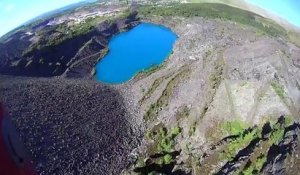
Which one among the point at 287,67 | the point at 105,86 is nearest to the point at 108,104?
the point at 105,86

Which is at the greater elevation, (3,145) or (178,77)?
(3,145)

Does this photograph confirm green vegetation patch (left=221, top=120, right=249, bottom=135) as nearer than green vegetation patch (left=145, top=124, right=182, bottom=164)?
No

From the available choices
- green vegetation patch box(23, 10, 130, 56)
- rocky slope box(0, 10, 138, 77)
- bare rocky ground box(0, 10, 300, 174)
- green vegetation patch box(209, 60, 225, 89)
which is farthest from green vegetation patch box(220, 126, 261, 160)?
green vegetation patch box(23, 10, 130, 56)

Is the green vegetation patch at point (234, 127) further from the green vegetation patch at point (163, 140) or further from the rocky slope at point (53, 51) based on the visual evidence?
the rocky slope at point (53, 51)

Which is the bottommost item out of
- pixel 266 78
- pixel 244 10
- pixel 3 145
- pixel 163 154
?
pixel 163 154

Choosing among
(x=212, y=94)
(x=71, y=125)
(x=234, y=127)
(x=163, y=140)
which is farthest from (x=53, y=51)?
(x=234, y=127)

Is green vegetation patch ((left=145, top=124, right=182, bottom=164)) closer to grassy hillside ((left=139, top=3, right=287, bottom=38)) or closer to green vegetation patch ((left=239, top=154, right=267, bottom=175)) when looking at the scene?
green vegetation patch ((left=239, top=154, right=267, bottom=175))

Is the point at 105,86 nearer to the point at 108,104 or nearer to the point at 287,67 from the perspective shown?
the point at 108,104
